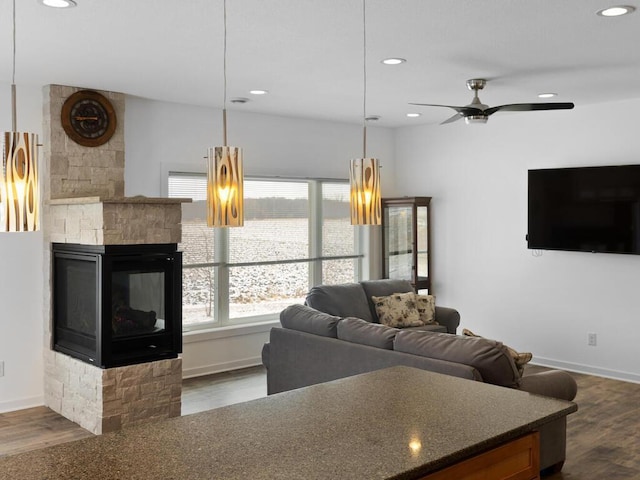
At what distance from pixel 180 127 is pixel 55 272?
1.79 meters

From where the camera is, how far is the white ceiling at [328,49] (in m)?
3.37

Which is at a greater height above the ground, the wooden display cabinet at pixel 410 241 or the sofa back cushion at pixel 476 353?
the wooden display cabinet at pixel 410 241

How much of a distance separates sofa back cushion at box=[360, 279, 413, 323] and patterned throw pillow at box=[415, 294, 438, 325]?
27 centimetres

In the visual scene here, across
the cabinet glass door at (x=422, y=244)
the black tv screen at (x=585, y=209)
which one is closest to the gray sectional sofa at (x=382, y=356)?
the cabinet glass door at (x=422, y=244)

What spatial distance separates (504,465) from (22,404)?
433 cm

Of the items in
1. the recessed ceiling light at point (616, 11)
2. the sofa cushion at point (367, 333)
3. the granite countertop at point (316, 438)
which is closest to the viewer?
the granite countertop at point (316, 438)

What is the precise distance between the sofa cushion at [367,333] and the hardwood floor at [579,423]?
3.87 ft

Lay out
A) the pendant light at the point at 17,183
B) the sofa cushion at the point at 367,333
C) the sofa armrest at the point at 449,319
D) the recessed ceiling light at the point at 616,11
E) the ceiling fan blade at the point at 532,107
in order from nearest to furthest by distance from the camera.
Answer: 1. the pendant light at the point at 17,183
2. the recessed ceiling light at the point at 616,11
3. the sofa cushion at the point at 367,333
4. the ceiling fan blade at the point at 532,107
5. the sofa armrest at the point at 449,319

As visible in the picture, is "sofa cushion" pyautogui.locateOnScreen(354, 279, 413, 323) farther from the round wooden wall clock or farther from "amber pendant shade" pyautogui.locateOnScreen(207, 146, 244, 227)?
"amber pendant shade" pyautogui.locateOnScreen(207, 146, 244, 227)

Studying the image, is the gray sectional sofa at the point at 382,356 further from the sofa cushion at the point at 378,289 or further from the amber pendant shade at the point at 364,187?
the amber pendant shade at the point at 364,187

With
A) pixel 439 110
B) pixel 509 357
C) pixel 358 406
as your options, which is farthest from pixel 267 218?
pixel 358 406

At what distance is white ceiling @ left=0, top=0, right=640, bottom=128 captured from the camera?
133 inches

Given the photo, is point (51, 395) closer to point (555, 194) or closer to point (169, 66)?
point (169, 66)

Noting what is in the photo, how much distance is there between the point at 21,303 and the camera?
5.25 metres
